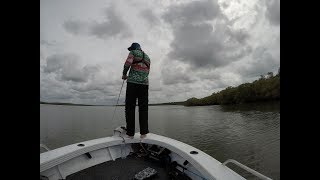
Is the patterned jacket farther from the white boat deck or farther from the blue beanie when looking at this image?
the white boat deck

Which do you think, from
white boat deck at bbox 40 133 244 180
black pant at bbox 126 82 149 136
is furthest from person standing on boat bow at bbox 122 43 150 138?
white boat deck at bbox 40 133 244 180

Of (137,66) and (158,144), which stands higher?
(137,66)

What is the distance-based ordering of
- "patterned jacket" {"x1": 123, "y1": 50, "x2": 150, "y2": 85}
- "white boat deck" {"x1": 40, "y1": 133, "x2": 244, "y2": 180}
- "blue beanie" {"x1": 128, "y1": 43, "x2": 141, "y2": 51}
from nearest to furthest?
"white boat deck" {"x1": 40, "y1": 133, "x2": 244, "y2": 180}
"patterned jacket" {"x1": 123, "y1": 50, "x2": 150, "y2": 85}
"blue beanie" {"x1": 128, "y1": 43, "x2": 141, "y2": 51}

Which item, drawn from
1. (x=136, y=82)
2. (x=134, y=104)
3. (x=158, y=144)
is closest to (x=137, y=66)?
(x=136, y=82)

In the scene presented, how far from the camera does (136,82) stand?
4000 millimetres

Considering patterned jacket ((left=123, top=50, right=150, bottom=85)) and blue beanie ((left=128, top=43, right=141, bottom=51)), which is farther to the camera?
blue beanie ((left=128, top=43, right=141, bottom=51))

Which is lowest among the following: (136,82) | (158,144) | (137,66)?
(158,144)

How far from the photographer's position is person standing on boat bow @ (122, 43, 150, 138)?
3.98m

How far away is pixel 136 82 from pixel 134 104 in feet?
1.31

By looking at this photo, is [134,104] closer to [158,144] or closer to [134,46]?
[158,144]

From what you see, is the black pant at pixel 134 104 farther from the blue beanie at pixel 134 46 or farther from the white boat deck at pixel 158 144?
the blue beanie at pixel 134 46
